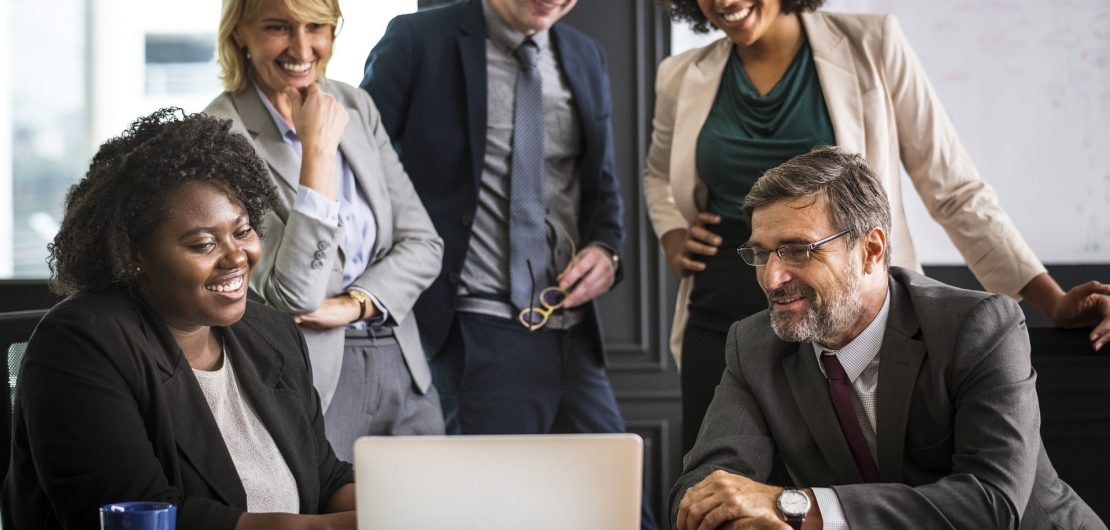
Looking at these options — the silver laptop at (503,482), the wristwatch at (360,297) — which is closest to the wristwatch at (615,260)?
the wristwatch at (360,297)

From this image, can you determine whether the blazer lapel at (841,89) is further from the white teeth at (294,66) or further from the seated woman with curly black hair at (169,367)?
the seated woman with curly black hair at (169,367)

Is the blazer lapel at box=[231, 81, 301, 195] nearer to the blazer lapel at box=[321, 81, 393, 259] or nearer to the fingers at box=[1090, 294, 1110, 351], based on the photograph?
the blazer lapel at box=[321, 81, 393, 259]

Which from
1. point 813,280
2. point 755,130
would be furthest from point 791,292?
point 755,130

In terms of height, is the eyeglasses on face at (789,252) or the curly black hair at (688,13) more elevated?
the curly black hair at (688,13)

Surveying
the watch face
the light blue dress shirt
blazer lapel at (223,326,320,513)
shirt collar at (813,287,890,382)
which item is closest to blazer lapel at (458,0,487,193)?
the light blue dress shirt

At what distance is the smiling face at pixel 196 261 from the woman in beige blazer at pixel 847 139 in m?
1.18

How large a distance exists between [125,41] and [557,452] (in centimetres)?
286

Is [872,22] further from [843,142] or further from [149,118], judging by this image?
[149,118]

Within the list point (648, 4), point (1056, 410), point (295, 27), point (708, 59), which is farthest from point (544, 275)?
point (1056, 410)

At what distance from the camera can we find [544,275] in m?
3.02

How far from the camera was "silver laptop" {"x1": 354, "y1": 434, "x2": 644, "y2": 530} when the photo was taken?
4.42 feet

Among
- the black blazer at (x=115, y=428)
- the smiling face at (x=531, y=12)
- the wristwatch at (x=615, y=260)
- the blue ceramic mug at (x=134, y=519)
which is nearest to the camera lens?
the blue ceramic mug at (x=134, y=519)

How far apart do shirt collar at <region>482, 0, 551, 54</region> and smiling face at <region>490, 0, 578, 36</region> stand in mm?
13

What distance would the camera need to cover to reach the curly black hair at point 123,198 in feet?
6.18
